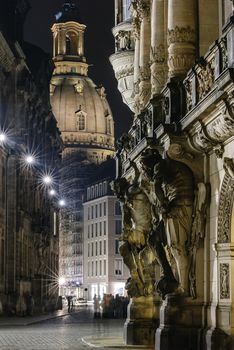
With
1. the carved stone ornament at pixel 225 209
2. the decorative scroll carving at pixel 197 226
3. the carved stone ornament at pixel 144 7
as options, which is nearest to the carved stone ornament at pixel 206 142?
the carved stone ornament at pixel 225 209

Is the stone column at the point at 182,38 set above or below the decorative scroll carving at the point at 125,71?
below

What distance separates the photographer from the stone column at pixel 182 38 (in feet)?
84.5

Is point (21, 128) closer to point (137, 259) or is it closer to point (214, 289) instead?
point (137, 259)

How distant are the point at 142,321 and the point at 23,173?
4565cm

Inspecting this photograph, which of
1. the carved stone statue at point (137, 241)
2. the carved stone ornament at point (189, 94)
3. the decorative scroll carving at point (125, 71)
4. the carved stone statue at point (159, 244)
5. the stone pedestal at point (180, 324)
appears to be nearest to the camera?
the carved stone ornament at point (189, 94)

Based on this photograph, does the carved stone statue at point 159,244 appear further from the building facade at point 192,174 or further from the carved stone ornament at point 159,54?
the carved stone ornament at point 159,54

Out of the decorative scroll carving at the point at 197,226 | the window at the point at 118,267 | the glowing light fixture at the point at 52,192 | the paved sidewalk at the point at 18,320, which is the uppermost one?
the glowing light fixture at the point at 52,192

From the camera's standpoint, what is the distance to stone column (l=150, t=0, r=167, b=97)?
29094 mm

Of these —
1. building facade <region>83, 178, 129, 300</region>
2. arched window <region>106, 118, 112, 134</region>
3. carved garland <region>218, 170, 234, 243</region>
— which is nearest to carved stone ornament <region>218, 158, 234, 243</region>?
carved garland <region>218, 170, 234, 243</region>

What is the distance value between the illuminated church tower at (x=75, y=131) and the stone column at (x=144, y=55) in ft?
426

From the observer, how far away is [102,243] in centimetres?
15362

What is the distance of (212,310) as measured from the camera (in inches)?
886

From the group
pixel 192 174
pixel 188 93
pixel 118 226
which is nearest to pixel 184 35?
pixel 188 93

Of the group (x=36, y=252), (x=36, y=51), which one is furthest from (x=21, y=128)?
(x=36, y=51)
